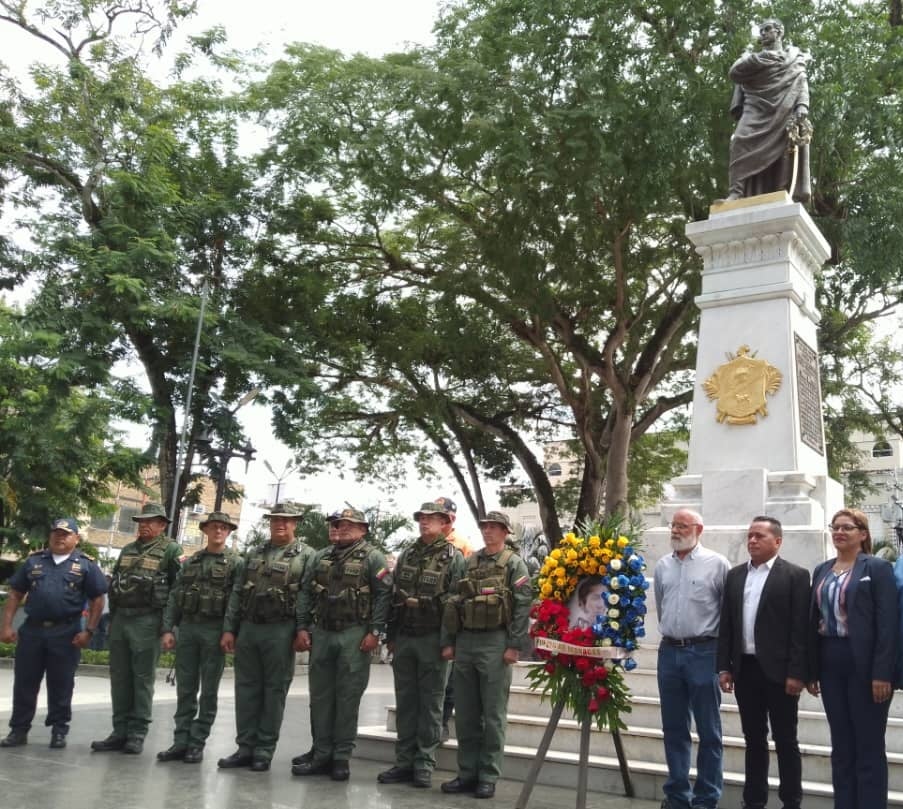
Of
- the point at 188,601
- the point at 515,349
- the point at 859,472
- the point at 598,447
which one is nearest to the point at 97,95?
the point at 515,349

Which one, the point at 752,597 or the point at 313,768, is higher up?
the point at 752,597

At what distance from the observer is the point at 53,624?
8336mm

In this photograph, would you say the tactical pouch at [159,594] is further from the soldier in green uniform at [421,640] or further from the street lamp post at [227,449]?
the street lamp post at [227,449]

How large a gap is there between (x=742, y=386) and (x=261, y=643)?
5.29m

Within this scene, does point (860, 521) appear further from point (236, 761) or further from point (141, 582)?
point (141, 582)

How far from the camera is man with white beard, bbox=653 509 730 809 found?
19.9 feet

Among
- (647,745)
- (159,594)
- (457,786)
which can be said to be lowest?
(457,786)

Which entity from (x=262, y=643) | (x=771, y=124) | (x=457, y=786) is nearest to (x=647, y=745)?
(x=457, y=786)

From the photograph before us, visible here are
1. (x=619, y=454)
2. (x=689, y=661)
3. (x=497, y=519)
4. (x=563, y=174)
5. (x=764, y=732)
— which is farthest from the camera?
(x=619, y=454)

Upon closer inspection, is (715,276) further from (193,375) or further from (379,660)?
(379,660)

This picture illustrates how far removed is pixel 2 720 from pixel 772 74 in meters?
10.4

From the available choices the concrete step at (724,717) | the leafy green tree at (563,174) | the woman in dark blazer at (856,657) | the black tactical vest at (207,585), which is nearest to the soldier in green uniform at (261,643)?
the black tactical vest at (207,585)

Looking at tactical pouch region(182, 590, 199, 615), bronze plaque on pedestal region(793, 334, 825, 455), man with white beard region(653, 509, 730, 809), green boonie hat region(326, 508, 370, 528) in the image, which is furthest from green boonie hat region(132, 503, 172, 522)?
bronze plaque on pedestal region(793, 334, 825, 455)

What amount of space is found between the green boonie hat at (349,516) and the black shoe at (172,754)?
2096 millimetres
